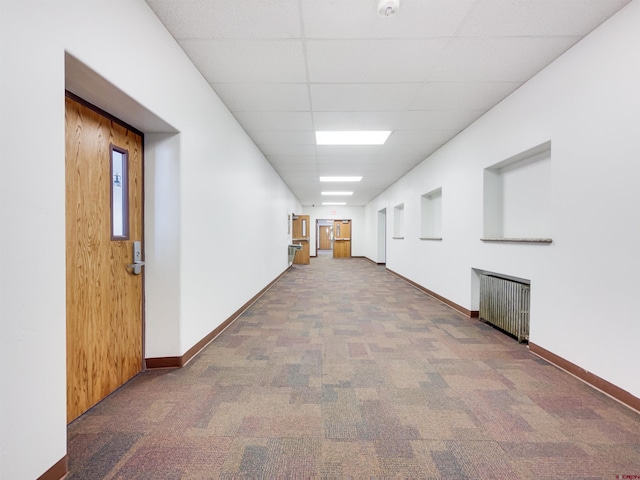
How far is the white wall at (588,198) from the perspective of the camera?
71.2 inches

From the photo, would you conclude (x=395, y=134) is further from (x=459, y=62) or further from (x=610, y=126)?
(x=610, y=126)

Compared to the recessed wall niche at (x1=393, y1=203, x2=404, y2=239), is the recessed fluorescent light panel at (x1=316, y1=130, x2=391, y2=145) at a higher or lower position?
higher

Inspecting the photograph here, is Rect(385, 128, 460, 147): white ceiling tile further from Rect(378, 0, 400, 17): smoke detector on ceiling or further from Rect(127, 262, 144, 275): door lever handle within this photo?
Rect(127, 262, 144, 275): door lever handle

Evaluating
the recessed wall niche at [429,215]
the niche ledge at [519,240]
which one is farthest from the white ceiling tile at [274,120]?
the recessed wall niche at [429,215]

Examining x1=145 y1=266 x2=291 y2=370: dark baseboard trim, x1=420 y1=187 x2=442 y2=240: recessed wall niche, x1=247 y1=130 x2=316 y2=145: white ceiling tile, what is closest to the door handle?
x1=145 y1=266 x2=291 y2=370: dark baseboard trim

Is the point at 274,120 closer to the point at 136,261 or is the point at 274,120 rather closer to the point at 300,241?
the point at 136,261

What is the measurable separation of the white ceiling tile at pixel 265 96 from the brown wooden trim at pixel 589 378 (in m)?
3.29

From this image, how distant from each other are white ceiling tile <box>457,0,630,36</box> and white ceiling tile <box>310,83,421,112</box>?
2.65ft

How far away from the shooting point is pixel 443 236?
15.0 ft

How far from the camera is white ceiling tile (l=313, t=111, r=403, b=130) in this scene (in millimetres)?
3396

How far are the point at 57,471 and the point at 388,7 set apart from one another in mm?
2980

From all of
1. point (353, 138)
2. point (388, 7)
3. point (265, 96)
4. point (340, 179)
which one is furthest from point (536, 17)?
point (340, 179)

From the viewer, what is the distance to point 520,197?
3088 mm

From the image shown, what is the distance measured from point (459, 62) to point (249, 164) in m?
2.93
